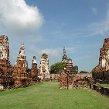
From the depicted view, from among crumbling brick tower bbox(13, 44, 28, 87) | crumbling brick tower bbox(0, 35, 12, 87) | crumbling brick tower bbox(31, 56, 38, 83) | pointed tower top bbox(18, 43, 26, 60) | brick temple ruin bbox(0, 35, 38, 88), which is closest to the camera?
crumbling brick tower bbox(0, 35, 12, 87)

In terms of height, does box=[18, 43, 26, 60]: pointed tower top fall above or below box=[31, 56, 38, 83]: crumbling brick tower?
above

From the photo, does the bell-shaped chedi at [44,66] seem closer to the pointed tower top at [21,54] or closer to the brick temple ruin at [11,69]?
A: the brick temple ruin at [11,69]

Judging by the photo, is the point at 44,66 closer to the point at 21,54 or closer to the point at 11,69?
the point at 21,54

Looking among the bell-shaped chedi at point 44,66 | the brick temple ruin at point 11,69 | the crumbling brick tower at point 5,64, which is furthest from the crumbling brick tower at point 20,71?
the bell-shaped chedi at point 44,66

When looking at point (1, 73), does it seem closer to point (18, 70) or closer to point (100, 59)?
point (18, 70)

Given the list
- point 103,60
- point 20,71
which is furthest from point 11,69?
point 103,60

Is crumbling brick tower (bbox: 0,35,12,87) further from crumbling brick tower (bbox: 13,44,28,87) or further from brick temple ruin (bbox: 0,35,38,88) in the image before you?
crumbling brick tower (bbox: 13,44,28,87)

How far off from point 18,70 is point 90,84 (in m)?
6.60

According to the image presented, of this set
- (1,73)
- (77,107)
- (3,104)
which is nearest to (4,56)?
(1,73)

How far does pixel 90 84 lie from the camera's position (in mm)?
23766

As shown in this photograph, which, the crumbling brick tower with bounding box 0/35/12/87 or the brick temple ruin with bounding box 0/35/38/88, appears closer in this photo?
the crumbling brick tower with bounding box 0/35/12/87

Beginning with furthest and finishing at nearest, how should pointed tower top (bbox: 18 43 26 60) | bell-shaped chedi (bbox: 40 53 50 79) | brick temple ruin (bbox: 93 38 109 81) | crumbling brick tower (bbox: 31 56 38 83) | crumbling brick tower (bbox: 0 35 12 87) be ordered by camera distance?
1. bell-shaped chedi (bbox: 40 53 50 79)
2. crumbling brick tower (bbox: 31 56 38 83)
3. brick temple ruin (bbox: 93 38 109 81)
4. pointed tower top (bbox: 18 43 26 60)
5. crumbling brick tower (bbox: 0 35 12 87)

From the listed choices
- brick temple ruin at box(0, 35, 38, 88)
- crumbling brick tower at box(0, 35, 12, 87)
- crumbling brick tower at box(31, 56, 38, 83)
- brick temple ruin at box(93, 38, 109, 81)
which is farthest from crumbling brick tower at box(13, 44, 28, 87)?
brick temple ruin at box(93, 38, 109, 81)

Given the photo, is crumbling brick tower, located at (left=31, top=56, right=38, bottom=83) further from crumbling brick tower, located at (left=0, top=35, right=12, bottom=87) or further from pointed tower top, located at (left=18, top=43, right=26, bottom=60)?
crumbling brick tower, located at (left=0, top=35, right=12, bottom=87)
